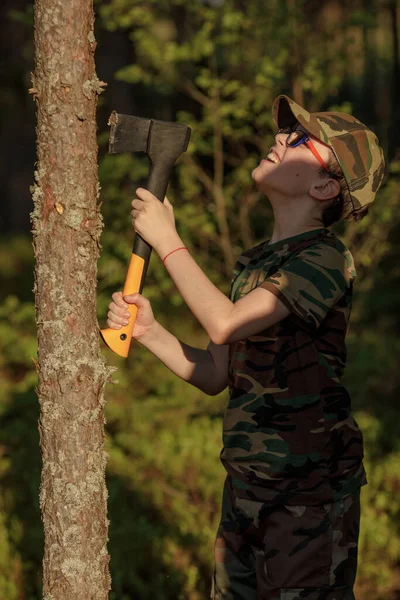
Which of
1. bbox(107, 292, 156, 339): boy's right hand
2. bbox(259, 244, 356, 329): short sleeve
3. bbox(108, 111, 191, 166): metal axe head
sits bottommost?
bbox(107, 292, 156, 339): boy's right hand

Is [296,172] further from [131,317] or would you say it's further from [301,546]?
[301,546]

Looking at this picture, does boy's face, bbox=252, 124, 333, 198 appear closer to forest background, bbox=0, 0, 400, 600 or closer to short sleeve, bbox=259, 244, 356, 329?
short sleeve, bbox=259, 244, 356, 329

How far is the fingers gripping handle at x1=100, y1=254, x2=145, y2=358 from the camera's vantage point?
2412 mm

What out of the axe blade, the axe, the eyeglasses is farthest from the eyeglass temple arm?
the axe blade

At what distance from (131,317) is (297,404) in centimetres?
55

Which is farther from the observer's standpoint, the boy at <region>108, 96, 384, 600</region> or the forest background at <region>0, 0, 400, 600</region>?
the forest background at <region>0, 0, 400, 600</region>

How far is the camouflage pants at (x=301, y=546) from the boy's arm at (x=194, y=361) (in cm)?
39

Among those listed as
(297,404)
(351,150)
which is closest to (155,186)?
(351,150)

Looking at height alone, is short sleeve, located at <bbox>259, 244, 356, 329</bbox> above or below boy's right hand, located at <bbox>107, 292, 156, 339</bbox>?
above

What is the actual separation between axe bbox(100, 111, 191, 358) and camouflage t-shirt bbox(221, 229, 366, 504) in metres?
0.36

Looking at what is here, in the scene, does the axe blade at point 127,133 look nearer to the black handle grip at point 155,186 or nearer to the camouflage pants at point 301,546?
the black handle grip at point 155,186

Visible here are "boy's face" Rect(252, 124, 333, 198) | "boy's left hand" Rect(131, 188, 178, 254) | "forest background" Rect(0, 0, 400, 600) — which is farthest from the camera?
"forest background" Rect(0, 0, 400, 600)

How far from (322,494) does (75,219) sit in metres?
1.06

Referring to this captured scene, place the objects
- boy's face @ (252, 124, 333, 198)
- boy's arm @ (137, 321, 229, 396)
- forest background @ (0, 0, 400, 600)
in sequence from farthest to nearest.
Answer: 1. forest background @ (0, 0, 400, 600)
2. boy's arm @ (137, 321, 229, 396)
3. boy's face @ (252, 124, 333, 198)
